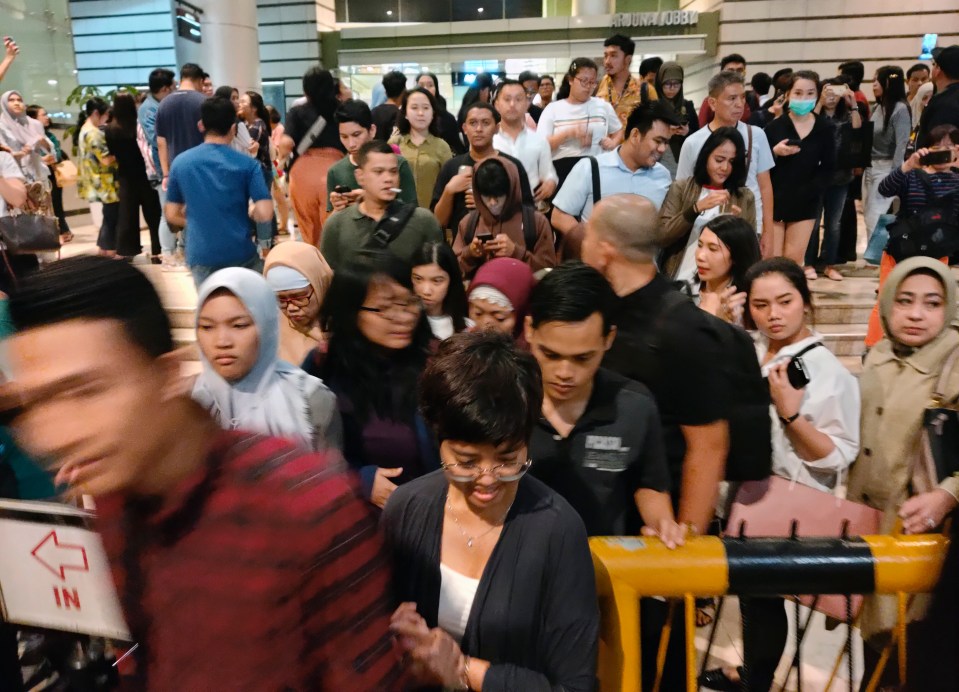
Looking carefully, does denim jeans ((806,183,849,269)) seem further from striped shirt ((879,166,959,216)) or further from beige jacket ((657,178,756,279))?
beige jacket ((657,178,756,279))

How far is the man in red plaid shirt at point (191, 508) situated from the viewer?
0.87m

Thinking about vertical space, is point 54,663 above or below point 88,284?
below

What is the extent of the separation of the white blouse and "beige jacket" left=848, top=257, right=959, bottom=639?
0.06m

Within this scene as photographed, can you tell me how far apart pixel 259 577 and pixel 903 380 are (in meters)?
2.21

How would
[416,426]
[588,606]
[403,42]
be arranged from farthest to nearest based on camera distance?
[403,42], [416,426], [588,606]

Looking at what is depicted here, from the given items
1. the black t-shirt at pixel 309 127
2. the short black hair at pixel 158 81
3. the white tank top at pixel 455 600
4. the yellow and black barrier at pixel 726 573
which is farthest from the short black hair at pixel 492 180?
the short black hair at pixel 158 81

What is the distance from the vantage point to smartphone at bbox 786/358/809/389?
2.22 metres

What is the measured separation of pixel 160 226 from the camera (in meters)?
6.68

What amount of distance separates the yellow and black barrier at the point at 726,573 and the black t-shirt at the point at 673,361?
481 millimetres

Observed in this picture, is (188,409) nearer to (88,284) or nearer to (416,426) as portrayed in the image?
(88,284)

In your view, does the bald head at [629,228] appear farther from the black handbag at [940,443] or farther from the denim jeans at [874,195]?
the denim jeans at [874,195]

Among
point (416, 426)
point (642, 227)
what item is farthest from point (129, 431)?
point (642, 227)

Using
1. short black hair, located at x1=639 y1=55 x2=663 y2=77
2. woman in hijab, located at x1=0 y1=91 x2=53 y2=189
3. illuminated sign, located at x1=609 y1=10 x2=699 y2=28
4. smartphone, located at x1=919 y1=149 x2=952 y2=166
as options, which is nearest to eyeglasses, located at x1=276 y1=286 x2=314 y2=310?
smartphone, located at x1=919 y1=149 x2=952 y2=166

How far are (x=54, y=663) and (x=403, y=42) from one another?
16920 millimetres
